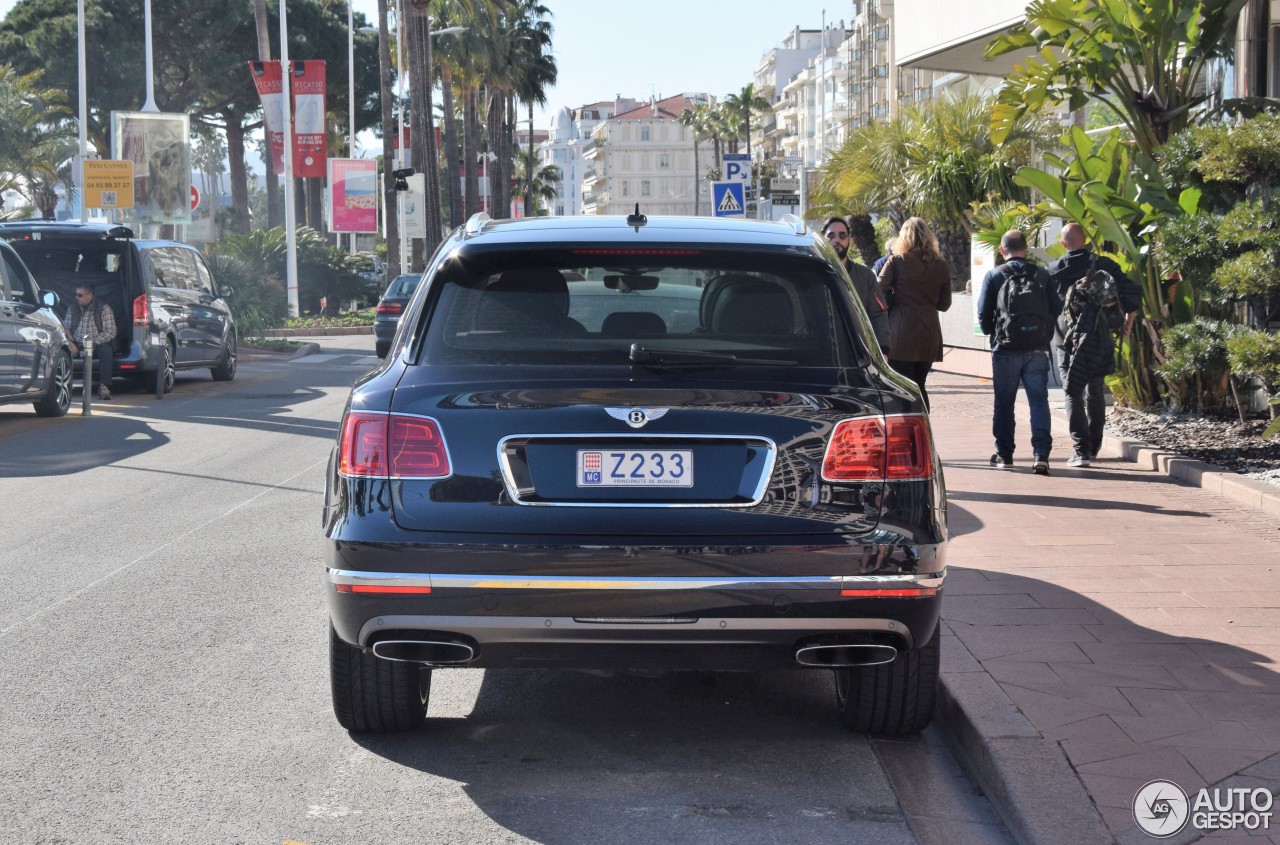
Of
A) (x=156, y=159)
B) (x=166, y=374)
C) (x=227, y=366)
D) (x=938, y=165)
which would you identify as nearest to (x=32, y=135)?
(x=156, y=159)

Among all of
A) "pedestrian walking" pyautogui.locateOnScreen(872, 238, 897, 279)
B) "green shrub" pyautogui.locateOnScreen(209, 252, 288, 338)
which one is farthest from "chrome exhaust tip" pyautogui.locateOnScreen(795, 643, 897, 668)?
"green shrub" pyautogui.locateOnScreen(209, 252, 288, 338)

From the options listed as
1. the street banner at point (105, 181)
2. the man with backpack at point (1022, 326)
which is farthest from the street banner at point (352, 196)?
the man with backpack at point (1022, 326)

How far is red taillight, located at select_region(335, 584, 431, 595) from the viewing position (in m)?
4.33

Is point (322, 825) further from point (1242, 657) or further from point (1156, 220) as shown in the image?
point (1156, 220)

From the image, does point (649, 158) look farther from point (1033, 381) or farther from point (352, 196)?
point (1033, 381)

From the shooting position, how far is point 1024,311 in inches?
424

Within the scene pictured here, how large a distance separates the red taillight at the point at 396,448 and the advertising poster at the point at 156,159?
107 ft

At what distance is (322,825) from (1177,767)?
2.38 meters

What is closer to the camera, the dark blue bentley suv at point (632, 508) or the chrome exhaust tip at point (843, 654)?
the dark blue bentley suv at point (632, 508)

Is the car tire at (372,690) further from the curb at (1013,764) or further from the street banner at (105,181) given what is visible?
the street banner at (105,181)

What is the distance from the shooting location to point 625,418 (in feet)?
14.1

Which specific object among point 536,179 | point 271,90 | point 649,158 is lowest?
point 271,90

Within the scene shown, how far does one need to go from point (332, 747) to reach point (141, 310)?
1434 cm

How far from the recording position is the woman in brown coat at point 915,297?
10781mm
